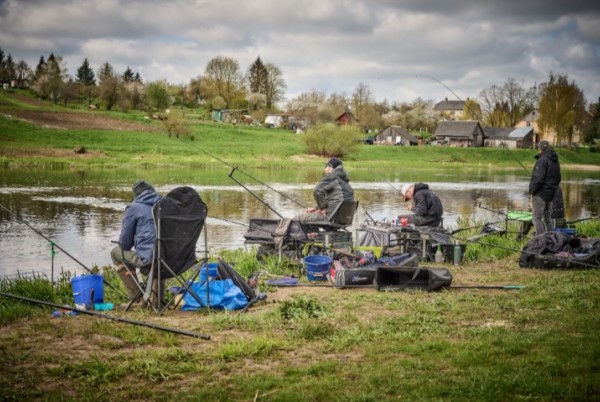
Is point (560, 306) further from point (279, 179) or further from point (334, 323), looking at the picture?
point (279, 179)

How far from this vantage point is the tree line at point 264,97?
212 feet

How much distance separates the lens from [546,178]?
1042cm

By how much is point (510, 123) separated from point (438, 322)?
92.0 meters

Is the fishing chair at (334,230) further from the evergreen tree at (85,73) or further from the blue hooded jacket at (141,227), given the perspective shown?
the evergreen tree at (85,73)

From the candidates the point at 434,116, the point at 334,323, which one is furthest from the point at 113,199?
the point at 434,116

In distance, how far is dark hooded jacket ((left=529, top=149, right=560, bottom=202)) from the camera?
1043 centimetres

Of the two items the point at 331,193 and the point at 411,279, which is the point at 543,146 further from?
the point at 411,279

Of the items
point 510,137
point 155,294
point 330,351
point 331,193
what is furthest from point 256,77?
point 330,351

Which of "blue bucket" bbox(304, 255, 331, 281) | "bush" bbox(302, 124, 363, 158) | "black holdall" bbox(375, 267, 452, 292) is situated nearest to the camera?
"black holdall" bbox(375, 267, 452, 292)

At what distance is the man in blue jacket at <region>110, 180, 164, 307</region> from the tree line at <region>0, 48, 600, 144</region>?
59468 mm

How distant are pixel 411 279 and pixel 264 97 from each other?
269ft

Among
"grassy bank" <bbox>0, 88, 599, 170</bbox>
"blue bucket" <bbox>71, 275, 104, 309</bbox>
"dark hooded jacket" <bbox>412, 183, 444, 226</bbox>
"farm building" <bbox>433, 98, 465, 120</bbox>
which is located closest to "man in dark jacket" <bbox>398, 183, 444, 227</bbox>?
"dark hooded jacket" <bbox>412, 183, 444, 226</bbox>

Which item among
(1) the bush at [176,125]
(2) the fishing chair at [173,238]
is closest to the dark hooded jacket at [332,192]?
(2) the fishing chair at [173,238]

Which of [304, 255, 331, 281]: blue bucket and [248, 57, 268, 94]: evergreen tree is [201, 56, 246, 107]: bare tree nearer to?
[248, 57, 268, 94]: evergreen tree
